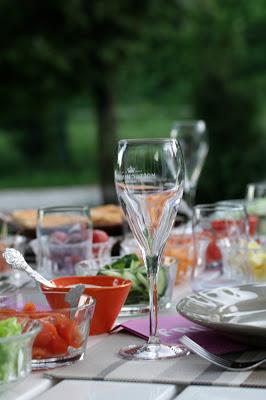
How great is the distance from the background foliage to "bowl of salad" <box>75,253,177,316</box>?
20.2 feet

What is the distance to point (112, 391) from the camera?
1271 mm

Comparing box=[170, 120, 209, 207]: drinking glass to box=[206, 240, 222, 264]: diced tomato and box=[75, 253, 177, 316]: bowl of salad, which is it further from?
Result: box=[75, 253, 177, 316]: bowl of salad

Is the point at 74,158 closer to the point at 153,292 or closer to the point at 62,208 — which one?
the point at 62,208

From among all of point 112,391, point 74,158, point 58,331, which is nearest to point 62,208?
point 58,331

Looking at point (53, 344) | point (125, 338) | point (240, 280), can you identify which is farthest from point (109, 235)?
point (53, 344)

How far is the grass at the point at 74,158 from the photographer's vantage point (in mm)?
14367

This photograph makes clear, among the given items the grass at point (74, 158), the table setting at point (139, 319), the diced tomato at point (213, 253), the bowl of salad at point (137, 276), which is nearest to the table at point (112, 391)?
the table setting at point (139, 319)

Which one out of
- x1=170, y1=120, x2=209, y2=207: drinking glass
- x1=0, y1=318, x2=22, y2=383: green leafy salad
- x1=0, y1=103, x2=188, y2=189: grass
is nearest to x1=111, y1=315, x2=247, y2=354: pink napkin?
x1=0, y1=318, x2=22, y2=383: green leafy salad

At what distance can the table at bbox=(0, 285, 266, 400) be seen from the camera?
48.8 inches

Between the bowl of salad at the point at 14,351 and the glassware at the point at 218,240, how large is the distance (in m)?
0.82

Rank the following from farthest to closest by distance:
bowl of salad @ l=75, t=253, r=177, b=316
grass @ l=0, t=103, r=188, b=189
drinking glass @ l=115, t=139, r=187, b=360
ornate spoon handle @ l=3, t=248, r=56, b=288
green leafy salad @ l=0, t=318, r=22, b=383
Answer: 1. grass @ l=0, t=103, r=188, b=189
2. bowl of salad @ l=75, t=253, r=177, b=316
3. ornate spoon handle @ l=3, t=248, r=56, b=288
4. drinking glass @ l=115, t=139, r=187, b=360
5. green leafy salad @ l=0, t=318, r=22, b=383

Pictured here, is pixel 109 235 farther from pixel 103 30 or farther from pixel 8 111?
pixel 8 111

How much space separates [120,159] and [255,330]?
33cm

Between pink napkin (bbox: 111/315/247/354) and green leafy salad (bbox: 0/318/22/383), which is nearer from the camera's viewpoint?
green leafy salad (bbox: 0/318/22/383)
